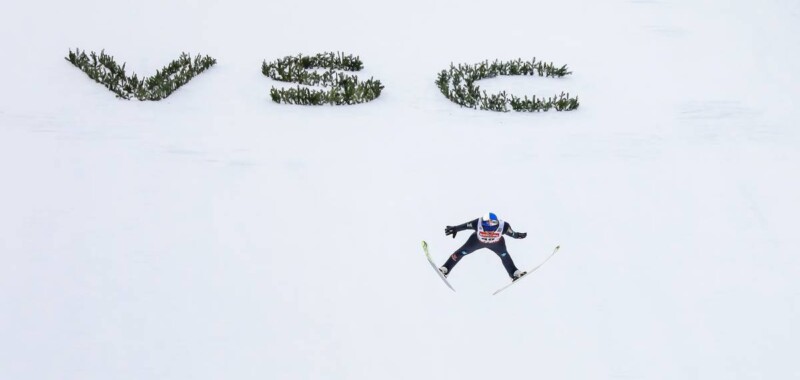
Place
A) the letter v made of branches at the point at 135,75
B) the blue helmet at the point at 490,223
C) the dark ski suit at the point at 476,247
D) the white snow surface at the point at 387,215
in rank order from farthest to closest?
the letter v made of branches at the point at 135,75 → the dark ski suit at the point at 476,247 → the blue helmet at the point at 490,223 → the white snow surface at the point at 387,215

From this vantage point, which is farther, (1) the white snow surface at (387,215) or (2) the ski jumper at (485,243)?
(2) the ski jumper at (485,243)

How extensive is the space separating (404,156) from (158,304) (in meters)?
4.24

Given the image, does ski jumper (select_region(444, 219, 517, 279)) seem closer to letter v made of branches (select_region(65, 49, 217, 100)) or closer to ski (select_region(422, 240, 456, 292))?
ski (select_region(422, 240, 456, 292))

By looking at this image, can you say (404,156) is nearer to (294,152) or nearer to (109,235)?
(294,152)

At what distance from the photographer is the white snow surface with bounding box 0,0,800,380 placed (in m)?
6.34

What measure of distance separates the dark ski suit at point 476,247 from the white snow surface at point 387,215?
25 cm

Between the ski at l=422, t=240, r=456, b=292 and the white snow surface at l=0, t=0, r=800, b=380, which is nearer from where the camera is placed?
the white snow surface at l=0, t=0, r=800, b=380

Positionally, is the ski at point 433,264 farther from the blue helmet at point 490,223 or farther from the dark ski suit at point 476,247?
the blue helmet at point 490,223

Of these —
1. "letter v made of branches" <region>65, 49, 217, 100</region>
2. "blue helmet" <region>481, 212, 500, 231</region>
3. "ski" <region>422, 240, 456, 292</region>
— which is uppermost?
"letter v made of branches" <region>65, 49, 217, 100</region>

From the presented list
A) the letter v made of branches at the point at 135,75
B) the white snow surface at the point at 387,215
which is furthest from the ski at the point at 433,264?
the letter v made of branches at the point at 135,75

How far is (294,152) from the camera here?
363 inches

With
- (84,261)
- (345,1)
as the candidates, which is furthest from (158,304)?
(345,1)

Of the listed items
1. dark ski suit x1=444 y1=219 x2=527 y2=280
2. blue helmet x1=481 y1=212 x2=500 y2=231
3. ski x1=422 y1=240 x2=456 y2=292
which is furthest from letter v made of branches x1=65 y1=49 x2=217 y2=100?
blue helmet x1=481 y1=212 x2=500 y2=231

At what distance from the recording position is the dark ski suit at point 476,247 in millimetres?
7137
